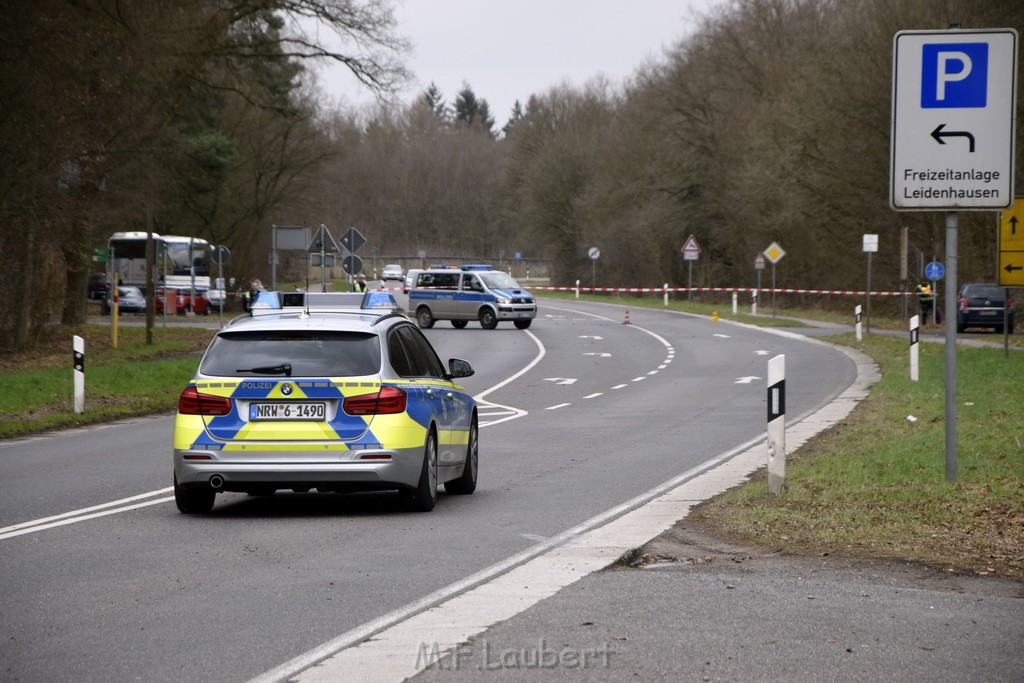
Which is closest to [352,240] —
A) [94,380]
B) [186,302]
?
[94,380]

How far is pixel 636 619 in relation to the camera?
698cm

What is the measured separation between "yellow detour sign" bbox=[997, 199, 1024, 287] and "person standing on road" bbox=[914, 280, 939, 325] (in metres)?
19.1

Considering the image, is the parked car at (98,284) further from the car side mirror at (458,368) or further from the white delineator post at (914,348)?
the car side mirror at (458,368)

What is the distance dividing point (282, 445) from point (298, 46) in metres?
32.4

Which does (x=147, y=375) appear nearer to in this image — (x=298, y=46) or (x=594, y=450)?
(x=594, y=450)

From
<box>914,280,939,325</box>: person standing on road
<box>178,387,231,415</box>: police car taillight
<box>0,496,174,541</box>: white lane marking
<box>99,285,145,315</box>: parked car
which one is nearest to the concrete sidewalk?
<box>178,387,231,415</box>: police car taillight

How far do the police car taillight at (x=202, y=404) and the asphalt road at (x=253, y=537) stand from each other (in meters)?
0.82

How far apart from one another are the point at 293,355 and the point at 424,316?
4016 cm

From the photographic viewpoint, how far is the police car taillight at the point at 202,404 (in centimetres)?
1078

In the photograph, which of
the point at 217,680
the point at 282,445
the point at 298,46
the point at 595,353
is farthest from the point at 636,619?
the point at 298,46

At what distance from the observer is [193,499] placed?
1108cm

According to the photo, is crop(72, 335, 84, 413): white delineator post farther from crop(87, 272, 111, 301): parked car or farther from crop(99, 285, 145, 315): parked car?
crop(87, 272, 111, 301): parked car

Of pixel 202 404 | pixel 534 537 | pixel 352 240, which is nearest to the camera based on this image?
pixel 534 537

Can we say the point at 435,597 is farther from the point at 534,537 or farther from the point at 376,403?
the point at 376,403
